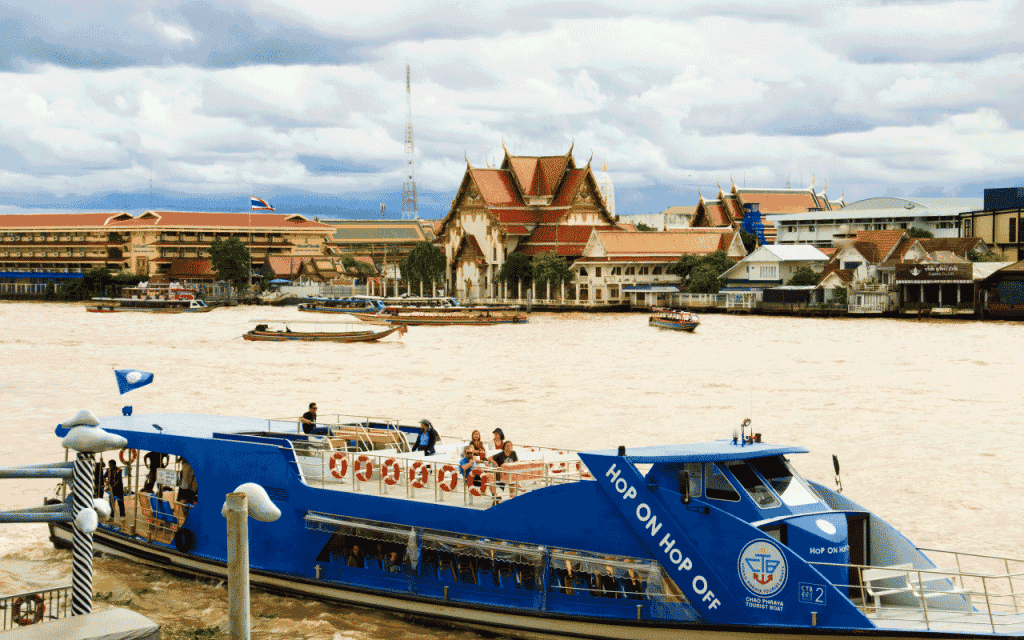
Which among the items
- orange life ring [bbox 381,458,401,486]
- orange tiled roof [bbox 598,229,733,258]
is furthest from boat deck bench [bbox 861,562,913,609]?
orange tiled roof [bbox 598,229,733,258]

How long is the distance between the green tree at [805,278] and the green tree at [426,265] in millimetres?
37331

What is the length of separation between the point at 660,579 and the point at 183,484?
23.2ft

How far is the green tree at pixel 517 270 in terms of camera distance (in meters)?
101

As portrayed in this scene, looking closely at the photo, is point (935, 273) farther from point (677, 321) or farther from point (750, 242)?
point (750, 242)

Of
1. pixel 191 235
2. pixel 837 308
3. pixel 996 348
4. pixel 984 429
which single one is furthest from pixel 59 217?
pixel 984 429

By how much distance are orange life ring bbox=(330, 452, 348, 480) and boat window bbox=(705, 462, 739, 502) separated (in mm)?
4887

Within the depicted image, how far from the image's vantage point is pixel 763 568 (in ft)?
33.2

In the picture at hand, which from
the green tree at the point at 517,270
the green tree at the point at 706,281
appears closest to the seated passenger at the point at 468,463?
the green tree at the point at 706,281

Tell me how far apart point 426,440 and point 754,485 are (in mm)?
5069

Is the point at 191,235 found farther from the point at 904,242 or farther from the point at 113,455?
the point at 113,455

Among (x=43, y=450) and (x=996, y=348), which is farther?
(x=996, y=348)

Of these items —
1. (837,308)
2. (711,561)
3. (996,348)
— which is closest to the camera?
(711,561)

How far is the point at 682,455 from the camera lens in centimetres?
1048

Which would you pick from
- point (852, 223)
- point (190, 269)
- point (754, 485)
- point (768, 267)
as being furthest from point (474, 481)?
point (190, 269)
